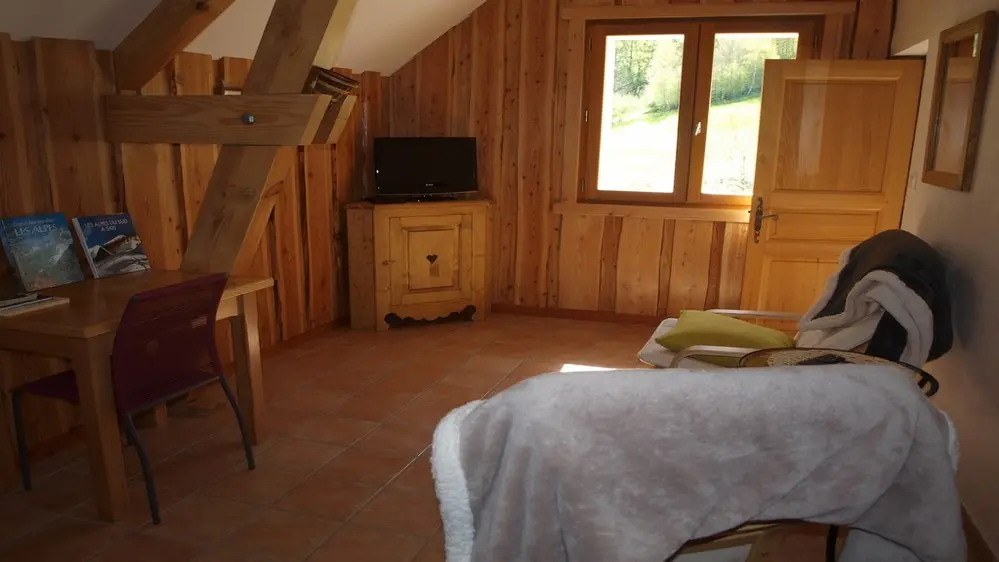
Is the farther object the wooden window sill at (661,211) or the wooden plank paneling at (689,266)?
the wooden plank paneling at (689,266)

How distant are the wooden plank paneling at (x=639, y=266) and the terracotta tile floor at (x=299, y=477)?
898 mm

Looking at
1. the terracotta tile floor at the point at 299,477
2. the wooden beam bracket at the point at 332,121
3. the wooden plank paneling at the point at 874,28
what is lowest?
the terracotta tile floor at the point at 299,477

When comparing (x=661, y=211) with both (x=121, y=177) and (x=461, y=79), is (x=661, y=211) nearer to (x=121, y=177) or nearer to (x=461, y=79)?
(x=461, y=79)

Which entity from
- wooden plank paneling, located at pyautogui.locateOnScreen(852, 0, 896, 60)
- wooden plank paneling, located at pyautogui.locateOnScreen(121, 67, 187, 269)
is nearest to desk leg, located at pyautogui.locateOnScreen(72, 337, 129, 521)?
wooden plank paneling, located at pyautogui.locateOnScreen(121, 67, 187, 269)

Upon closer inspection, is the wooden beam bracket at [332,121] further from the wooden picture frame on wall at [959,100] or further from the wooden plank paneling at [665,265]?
the wooden plank paneling at [665,265]

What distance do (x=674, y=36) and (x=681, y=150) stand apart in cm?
76

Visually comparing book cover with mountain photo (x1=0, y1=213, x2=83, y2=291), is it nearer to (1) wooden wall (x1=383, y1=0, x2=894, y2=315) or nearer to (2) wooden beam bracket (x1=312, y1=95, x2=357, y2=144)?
(2) wooden beam bracket (x1=312, y1=95, x2=357, y2=144)

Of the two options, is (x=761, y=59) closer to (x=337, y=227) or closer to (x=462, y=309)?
(x=462, y=309)

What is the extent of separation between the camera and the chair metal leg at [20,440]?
95.9 inches

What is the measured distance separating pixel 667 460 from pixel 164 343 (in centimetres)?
183

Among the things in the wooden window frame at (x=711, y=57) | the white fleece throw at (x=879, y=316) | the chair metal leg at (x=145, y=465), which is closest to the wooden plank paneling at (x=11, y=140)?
the chair metal leg at (x=145, y=465)

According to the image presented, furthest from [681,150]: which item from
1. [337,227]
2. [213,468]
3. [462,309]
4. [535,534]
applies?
[535,534]

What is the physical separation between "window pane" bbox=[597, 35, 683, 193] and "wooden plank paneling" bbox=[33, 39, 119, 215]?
10.4ft

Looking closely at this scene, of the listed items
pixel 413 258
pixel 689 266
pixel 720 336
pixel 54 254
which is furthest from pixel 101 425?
pixel 689 266
